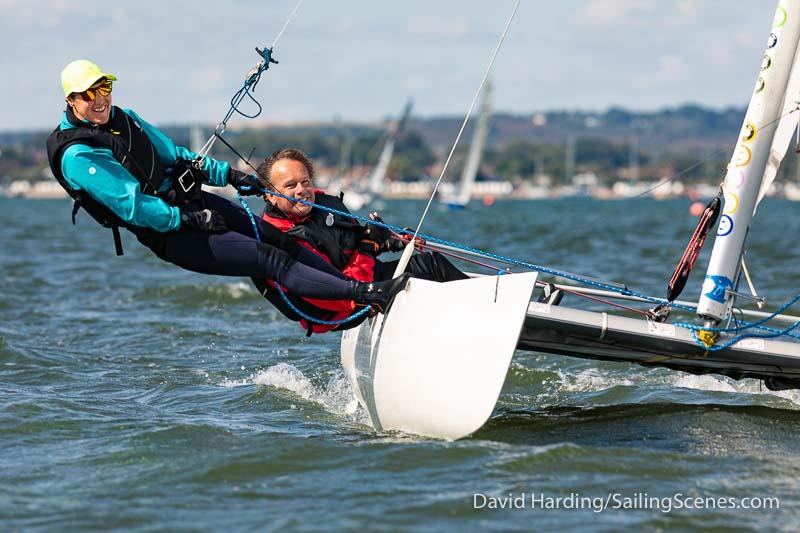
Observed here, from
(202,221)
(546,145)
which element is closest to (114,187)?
(202,221)

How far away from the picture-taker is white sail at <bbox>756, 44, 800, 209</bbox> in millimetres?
4895

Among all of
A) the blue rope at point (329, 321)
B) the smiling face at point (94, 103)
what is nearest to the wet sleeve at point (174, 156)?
the smiling face at point (94, 103)

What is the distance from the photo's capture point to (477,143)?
4212cm

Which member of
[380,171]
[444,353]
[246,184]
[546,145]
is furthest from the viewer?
[546,145]

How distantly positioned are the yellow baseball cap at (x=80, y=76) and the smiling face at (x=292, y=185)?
2.74ft

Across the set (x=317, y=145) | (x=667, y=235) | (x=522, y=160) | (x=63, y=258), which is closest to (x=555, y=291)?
(x=63, y=258)

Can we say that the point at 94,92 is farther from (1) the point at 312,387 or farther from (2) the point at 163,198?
(1) the point at 312,387

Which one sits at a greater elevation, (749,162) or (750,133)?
(750,133)

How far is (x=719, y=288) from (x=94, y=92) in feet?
8.60

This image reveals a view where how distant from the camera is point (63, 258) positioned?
669 inches

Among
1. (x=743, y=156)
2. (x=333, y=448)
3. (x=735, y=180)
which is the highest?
(x=743, y=156)

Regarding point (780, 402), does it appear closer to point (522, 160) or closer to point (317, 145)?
point (317, 145)

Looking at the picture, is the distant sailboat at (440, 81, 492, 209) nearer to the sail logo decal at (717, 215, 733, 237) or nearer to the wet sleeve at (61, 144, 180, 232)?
the sail logo decal at (717, 215, 733, 237)

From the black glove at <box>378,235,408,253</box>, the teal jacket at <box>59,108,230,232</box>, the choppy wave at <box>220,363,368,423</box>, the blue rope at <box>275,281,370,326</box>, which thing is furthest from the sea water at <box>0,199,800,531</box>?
the teal jacket at <box>59,108,230,232</box>
